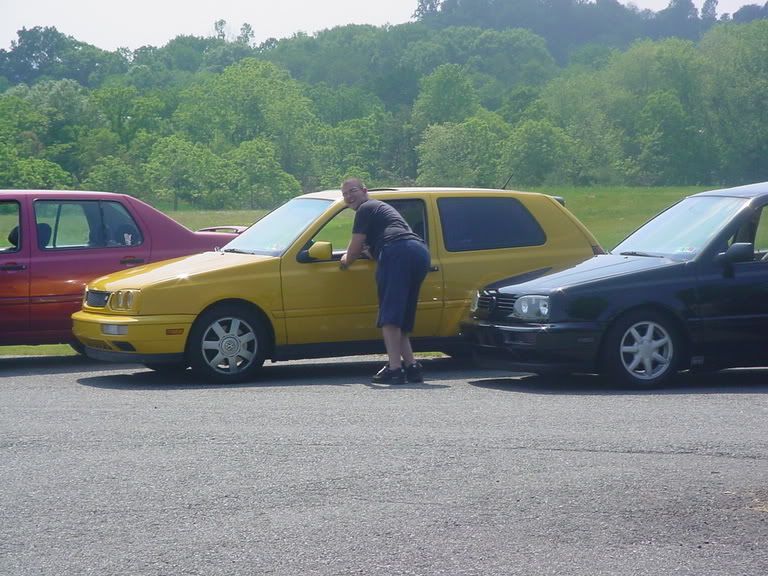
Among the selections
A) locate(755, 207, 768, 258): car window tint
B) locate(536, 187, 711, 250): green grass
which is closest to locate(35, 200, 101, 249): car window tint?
locate(755, 207, 768, 258): car window tint

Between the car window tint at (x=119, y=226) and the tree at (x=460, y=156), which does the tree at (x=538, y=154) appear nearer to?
the tree at (x=460, y=156)

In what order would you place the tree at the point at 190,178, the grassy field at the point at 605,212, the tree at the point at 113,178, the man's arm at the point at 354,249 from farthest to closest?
the tree at the point at 190,178
the tree at the point at 113,178
the grassy field at the point at 605,212
the man's arm at the point at 354,249

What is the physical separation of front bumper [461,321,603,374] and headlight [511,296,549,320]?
9 centimetres

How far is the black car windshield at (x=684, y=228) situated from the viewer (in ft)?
35.8

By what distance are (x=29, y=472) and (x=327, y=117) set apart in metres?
127

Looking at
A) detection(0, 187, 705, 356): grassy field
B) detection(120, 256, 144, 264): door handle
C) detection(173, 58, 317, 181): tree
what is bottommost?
detection(120, 256, 144, 264): door handle

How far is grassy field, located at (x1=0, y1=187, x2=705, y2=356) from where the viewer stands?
48.5 metres

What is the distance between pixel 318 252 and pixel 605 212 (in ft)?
148

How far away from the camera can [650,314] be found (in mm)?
10484

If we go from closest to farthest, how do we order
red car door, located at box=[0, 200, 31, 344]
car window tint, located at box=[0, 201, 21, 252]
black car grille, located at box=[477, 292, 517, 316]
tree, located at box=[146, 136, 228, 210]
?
1. black car grille, located at box=[477, 292, 517, 316]
2. red car door, located at box=[0, 200, 31, 344]
3. car window tint, located at box=[0, 201, 21, 252]
4. tree, located at box=[146, 136, 228, 210]

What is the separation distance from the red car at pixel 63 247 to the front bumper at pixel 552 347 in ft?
12.7

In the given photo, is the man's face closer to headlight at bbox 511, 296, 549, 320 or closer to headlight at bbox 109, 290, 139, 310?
headlight at bbox 511, 296, 549, 320

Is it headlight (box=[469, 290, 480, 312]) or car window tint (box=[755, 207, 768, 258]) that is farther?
headlight (box=[469, 290, 480, 312])

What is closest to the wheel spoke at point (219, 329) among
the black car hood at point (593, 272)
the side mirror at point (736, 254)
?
the black car hood at point (593, 272)
